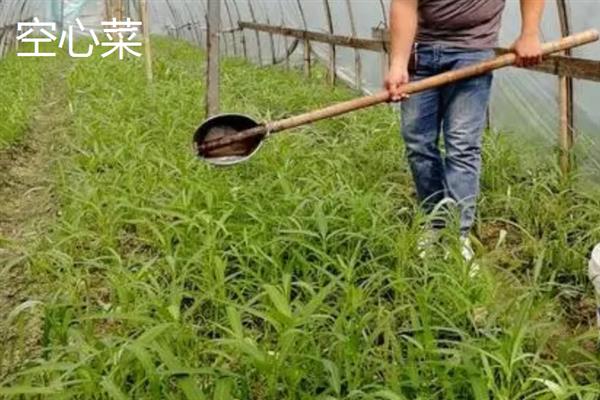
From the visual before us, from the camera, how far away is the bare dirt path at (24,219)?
2.37 metres

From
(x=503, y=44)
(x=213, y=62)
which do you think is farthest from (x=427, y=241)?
(x=503, y=44)

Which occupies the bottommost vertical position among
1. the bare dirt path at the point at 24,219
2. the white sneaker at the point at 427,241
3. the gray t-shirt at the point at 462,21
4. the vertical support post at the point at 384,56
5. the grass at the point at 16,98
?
the bare dirt path at the point at 24,219

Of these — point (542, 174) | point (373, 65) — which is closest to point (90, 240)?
point (542, 174)

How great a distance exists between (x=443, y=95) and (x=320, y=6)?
6.49 metres

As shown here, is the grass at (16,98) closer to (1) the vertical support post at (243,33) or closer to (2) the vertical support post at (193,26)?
(1) the vertical support post at (243,33)

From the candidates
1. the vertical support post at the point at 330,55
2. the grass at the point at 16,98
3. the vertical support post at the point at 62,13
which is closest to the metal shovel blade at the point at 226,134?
the grass at the point at 16,98

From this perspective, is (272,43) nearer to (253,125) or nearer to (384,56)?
(384,56)

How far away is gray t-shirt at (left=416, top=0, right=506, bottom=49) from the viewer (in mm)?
2910

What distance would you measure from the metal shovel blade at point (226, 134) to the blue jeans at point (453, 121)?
0.58m

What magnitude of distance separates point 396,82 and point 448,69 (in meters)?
0.34

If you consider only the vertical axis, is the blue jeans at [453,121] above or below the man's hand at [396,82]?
below

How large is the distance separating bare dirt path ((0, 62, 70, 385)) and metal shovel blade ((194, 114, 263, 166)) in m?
0.72

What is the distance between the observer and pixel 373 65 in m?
7.56

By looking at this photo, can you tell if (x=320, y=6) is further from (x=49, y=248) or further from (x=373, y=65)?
(x=49, y=248)
